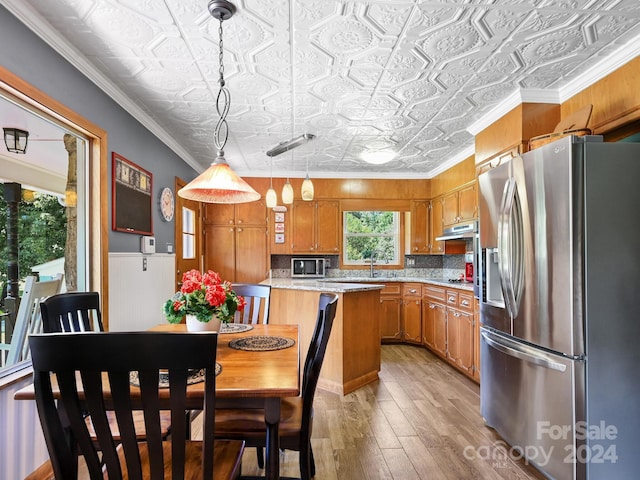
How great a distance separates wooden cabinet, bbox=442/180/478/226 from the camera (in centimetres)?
414

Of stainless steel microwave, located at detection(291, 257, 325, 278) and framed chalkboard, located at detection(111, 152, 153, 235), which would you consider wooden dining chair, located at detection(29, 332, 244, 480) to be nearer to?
framed chalkboard, located at detection(111, 152, 153, 235)

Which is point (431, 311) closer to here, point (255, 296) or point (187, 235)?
point (255, 296)

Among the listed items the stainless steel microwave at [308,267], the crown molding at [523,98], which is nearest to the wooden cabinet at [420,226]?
the stainless steel microwave at [308,267]

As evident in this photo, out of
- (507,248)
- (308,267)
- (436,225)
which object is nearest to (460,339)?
(507,248)

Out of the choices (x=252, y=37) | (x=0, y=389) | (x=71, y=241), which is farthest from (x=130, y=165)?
(x=0, y=389)

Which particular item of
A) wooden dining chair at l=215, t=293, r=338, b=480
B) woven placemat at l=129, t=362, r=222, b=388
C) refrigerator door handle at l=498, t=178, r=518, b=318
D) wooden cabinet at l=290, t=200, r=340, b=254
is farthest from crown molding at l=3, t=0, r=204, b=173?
refrigerator door handle at l=498, t=178, r=518, b=318

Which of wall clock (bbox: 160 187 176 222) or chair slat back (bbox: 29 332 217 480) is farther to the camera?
wall clock (bbox: 160 187 176 222)

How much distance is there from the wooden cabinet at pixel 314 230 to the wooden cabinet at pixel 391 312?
3.38 ft

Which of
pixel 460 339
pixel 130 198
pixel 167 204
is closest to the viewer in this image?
pixel 130 198

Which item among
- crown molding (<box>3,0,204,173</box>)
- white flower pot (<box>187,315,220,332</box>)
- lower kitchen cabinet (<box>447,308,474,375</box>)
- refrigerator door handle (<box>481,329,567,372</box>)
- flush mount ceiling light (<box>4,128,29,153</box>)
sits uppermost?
crown molding (<box>3,0,204,173</box>)

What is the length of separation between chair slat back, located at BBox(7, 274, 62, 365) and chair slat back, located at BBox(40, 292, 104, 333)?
1.42 ft

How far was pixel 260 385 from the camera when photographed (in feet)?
4.17

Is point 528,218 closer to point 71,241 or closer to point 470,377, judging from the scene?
point 470,377

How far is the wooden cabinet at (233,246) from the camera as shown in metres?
5.49
